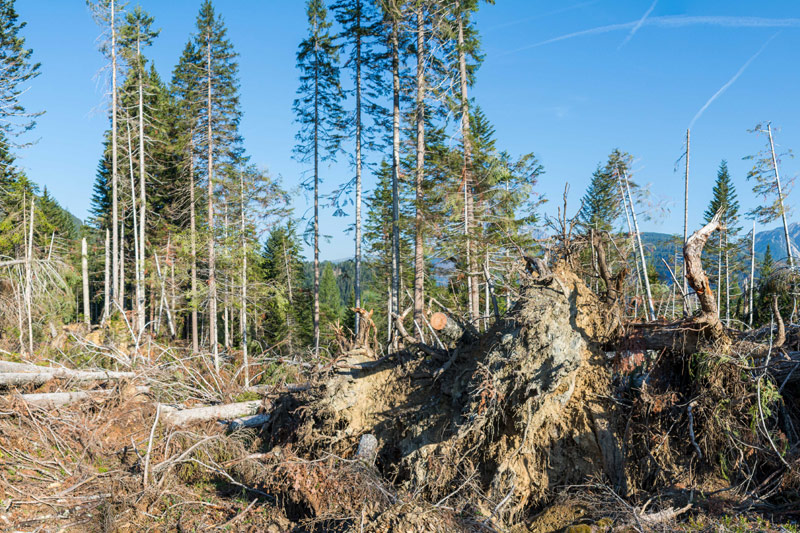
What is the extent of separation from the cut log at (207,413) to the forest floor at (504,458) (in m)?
1.04

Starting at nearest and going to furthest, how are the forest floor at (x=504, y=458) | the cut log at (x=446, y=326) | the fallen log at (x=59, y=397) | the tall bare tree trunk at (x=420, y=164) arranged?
the forest floor at (x=504, y=458), the cut log at (x=446, y=326), the fallen log at (x=59, y=397), the tall bare tree trunk at (x=420, y=164)

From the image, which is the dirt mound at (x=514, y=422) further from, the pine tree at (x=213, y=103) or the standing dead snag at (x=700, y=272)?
the pine tree at (x=213, y=103)

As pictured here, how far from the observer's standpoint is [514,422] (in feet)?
18.0

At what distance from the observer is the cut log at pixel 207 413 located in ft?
26.2

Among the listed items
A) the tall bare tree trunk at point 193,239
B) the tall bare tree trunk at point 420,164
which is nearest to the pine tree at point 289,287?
the tall bare tree trunk at point 193,239

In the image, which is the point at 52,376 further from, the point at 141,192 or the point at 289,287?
the point at 289,287

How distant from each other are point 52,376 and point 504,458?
855cm

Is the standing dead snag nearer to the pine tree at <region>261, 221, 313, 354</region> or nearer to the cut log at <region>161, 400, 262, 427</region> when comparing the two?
the cut log at <region>161, 400, 262, 427</region>

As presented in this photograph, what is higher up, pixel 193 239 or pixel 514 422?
pixel 193 239

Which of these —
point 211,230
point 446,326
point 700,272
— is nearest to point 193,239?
point 211,230

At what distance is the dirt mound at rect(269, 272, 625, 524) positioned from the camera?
534 centimetres

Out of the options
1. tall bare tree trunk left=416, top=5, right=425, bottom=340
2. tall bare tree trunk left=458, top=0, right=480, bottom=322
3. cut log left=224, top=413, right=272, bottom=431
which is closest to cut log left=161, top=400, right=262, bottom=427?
cut log left=224, top=413, right=272, bottom=431

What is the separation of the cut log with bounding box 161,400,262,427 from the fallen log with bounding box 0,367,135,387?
1373 millimetres

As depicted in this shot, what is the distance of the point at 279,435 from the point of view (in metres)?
7.45
